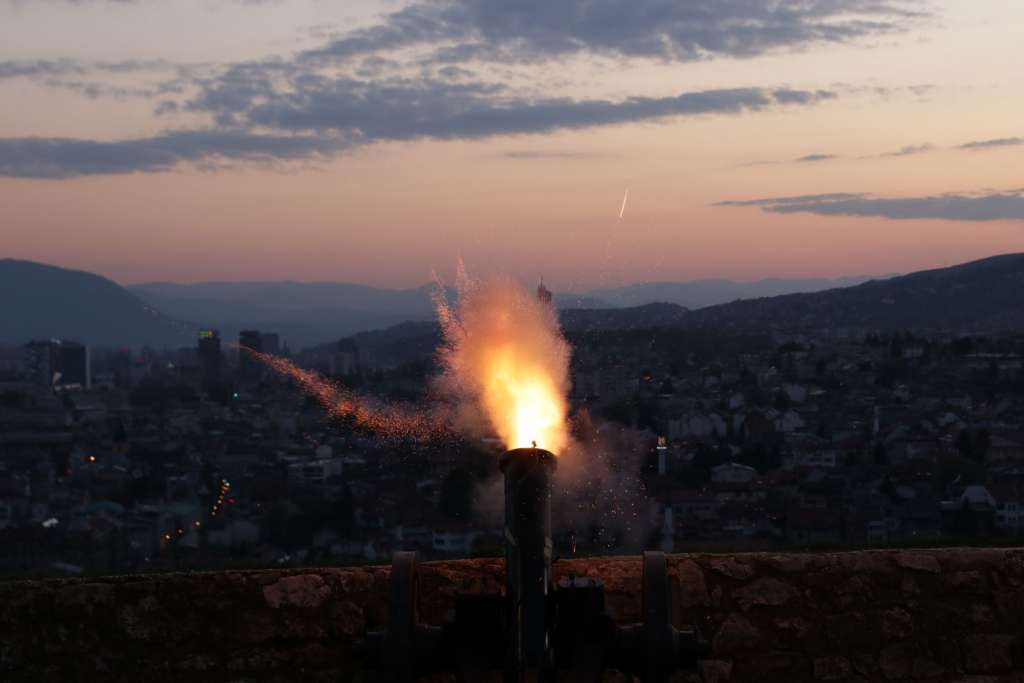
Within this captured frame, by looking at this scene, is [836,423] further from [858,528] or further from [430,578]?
[430,578]

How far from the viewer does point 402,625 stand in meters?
4.59

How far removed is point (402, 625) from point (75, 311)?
116503 mm

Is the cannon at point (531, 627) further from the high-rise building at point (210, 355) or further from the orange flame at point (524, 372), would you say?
the high-rise building at point (210, 355)

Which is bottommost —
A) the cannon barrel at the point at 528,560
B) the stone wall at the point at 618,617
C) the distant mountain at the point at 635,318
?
the stone wall at the point at 618,617

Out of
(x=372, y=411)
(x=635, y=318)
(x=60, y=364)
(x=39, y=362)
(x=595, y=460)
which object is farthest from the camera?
(x=39, y=362)

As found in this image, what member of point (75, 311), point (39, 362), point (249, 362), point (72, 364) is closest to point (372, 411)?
point (249, 362)

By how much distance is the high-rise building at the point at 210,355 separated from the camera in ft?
229

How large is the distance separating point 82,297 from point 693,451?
98.8 metres

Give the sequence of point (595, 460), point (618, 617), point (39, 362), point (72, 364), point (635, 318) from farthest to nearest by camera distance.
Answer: point (39, 362) → point (72, 364) → point (635, 318) → point (595, 460) → point (618, 617)

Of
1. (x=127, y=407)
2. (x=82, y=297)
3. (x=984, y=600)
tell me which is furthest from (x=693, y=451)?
(x=82, y=297)

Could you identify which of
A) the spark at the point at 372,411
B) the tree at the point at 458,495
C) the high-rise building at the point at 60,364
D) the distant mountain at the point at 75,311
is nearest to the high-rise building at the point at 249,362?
the spark at the point at 372,411

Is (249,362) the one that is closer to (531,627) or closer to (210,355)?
(210,355)

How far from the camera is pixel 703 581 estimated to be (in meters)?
5.74

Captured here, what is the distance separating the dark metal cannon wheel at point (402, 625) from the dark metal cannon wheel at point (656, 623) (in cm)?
79
